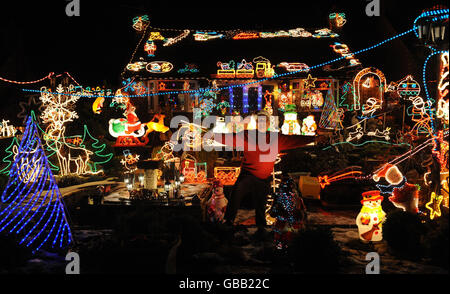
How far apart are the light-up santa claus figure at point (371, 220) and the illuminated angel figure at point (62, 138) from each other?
9.75 m

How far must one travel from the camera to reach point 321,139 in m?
16.7

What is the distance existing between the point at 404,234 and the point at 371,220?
74 cm

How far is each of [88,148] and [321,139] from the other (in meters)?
9.03

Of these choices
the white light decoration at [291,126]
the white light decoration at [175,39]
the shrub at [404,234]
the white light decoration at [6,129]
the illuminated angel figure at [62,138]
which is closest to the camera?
the shrub at [404,234]

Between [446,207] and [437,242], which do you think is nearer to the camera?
[437,242]

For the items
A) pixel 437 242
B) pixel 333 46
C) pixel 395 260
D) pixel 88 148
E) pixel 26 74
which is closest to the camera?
pixel 437 242

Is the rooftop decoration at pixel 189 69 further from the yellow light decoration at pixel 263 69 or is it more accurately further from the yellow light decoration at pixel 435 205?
the yellow light decoration at pixel 435 205

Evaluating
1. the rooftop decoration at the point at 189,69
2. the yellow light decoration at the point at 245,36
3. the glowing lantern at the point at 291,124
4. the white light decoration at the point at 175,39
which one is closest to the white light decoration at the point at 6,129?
the rooftop decoration at the point at 189,69

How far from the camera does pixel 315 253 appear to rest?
17.6 ft

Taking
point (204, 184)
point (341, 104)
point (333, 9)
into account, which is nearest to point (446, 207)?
point (204, 184)

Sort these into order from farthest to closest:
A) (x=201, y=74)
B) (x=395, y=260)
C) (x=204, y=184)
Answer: (x=201, y=74)
(x=204, y=184)
(x=395, y=260)

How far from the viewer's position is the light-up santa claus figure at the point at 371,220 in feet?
22.7

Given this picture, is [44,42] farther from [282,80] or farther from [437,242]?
[437,242]

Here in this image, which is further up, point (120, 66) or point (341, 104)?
point (120, 66)
